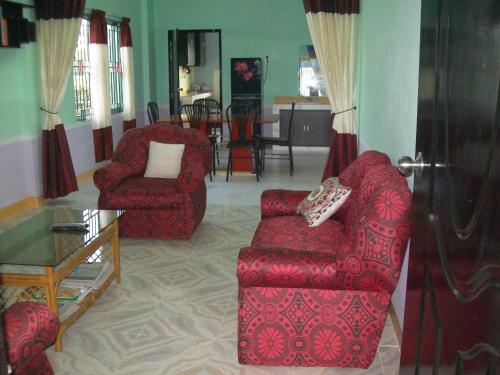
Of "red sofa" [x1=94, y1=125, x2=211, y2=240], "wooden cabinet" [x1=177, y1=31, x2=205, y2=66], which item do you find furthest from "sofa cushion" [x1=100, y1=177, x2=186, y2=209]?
"wooden cabinet" [x1=177, y1=31, x2=205, y2=66]

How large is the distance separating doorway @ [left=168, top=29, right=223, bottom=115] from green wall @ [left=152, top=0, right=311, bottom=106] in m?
0.20

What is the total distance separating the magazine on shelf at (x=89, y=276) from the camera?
10.3 ft

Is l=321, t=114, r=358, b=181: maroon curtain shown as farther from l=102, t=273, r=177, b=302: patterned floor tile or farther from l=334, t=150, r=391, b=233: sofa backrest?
l=102, t=273, r=177, b=302: patterned floor tile

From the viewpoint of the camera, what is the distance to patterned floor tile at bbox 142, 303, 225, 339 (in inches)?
116


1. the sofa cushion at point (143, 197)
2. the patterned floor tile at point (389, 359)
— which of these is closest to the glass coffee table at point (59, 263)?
the sofa cushion at point (143, 197)

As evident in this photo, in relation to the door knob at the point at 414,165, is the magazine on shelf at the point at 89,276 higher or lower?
lower

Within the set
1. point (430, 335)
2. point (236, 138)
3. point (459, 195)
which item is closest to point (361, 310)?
point (430, 335)

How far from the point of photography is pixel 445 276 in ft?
4.05

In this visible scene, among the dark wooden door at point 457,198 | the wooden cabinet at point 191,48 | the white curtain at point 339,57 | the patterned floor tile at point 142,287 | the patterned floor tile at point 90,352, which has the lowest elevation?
the patterned floor tile at point 90,352

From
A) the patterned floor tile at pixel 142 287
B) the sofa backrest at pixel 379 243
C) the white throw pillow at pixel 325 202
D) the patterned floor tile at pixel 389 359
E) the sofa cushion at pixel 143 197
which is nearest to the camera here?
the sofa backrest at pixel 379 243

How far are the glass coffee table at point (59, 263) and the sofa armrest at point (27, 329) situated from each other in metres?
0.51

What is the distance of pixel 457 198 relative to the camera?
1.15 meters

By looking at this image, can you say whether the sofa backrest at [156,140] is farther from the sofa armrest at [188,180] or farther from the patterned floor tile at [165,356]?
the patterned floor tile at [165,356]

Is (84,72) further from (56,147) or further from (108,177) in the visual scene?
(108,177)
